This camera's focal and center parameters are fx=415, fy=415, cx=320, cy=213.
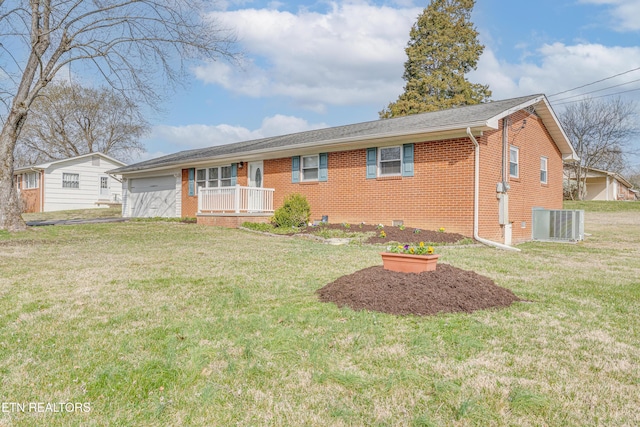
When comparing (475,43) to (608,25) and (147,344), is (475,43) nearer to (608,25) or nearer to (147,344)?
(608,25)

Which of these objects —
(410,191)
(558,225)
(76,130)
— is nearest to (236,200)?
(410,191)

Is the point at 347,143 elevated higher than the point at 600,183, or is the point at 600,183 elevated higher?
the point at 600,183

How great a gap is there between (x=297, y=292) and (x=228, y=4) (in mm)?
10710

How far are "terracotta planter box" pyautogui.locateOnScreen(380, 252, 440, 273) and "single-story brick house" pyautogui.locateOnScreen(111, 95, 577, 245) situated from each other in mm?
6439

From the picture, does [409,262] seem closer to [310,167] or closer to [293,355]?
[293,355]

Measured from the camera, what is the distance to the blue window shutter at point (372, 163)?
42.2 feet

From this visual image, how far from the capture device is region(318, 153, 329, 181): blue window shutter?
46.5ft

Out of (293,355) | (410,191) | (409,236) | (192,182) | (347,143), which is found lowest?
(293,355)

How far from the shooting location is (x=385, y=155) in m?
12.8

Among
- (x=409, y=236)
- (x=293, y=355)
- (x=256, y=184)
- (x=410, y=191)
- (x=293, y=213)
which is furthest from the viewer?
(x=256, y=184)

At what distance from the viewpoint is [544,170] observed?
49.9ft

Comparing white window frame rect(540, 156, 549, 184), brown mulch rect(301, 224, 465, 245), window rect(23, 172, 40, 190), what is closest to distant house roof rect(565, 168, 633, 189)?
white window frame rect(540, 156, 549, 184)

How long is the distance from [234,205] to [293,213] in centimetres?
264

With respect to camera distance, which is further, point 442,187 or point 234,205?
point 234,205
